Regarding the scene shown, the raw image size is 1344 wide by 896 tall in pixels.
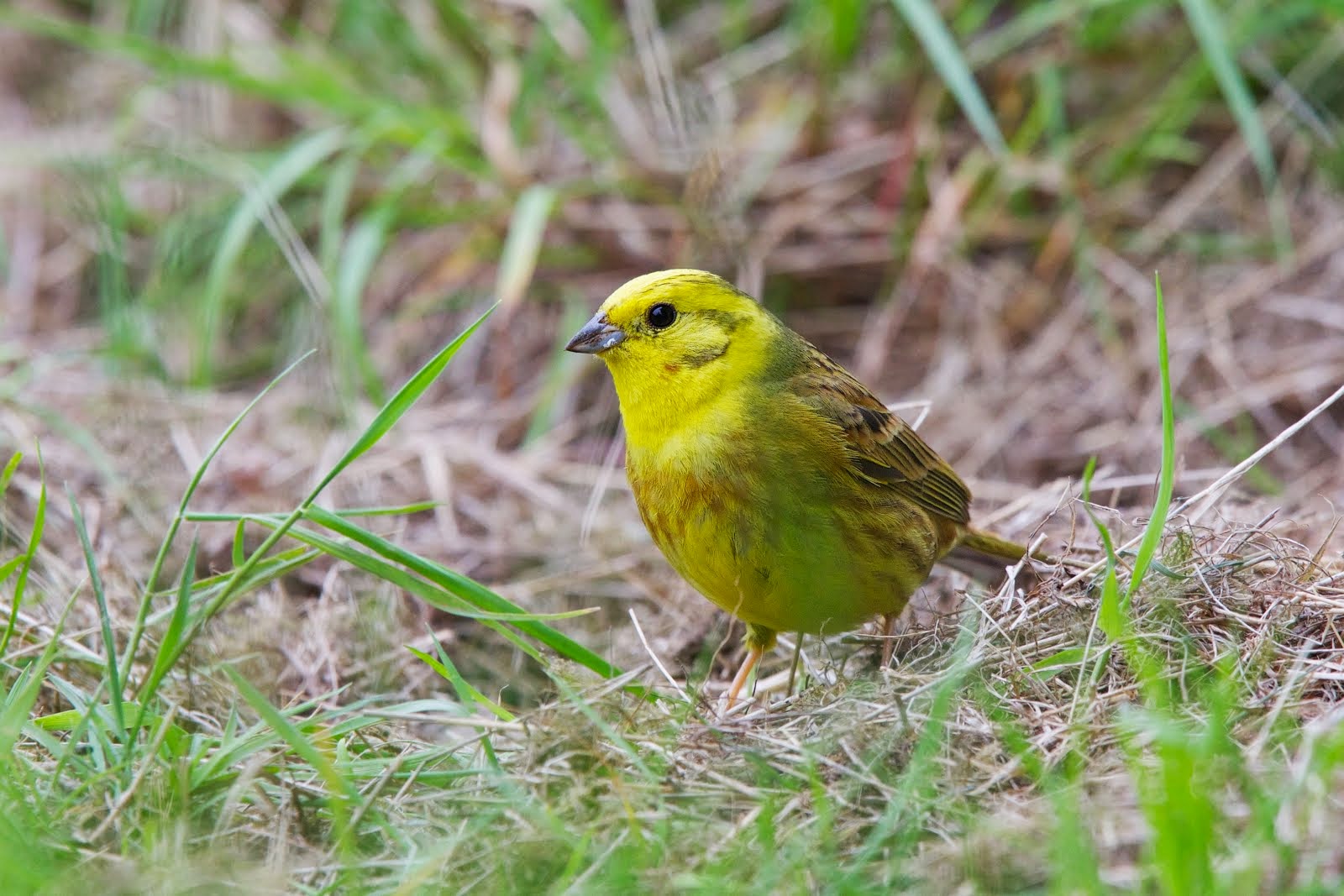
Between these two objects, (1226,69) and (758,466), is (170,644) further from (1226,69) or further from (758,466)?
(1226,69)

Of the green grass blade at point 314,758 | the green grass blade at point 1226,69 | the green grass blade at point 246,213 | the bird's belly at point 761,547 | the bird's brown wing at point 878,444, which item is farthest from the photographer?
the green grass blade at point 246,213

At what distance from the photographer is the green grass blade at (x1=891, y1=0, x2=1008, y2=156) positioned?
4.98 meters

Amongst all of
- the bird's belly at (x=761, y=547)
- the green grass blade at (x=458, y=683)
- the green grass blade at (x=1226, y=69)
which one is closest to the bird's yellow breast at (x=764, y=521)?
the bird's belly at (x=761, y=547)

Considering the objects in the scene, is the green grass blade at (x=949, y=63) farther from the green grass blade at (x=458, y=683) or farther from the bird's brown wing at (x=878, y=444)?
the green grass blade at (x=458, y=683)

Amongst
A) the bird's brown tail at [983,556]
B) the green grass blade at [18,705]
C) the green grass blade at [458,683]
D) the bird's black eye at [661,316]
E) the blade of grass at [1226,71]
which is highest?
the blade of grass at [1226,71]

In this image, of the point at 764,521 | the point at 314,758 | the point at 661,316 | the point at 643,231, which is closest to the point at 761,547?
the point at 764,521

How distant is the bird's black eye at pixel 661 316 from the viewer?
3.57 meters

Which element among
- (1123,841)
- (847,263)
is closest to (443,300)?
(847,263)

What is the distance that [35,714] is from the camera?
3.07 metres

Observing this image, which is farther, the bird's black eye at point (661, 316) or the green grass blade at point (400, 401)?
the bird's black eye at point (661, 316)

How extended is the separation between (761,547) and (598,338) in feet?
2.32

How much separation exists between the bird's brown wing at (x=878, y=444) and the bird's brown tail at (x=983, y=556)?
78 mm

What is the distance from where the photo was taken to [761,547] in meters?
3.29

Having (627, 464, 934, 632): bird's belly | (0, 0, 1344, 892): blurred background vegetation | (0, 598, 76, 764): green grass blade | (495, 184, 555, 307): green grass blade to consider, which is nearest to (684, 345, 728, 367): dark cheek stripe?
(627, 464, 934, 632): bird's belly
